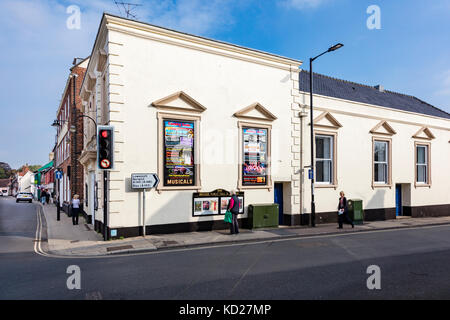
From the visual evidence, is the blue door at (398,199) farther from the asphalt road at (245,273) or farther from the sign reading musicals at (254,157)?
the sign reading musicals at (254,157)

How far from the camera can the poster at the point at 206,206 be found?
1284cm

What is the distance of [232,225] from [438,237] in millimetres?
8134

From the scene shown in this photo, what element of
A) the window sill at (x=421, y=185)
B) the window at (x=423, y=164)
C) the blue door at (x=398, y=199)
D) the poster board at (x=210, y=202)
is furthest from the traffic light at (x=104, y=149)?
the window at (x=423, y=164)

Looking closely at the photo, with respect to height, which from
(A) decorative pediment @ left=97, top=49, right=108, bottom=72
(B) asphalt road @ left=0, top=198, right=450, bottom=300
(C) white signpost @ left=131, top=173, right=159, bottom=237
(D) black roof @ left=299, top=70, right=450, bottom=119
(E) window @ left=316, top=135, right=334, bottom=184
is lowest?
(B) asphalt road @ left=0, top=198, right=450, bottom=300

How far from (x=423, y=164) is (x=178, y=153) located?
17.1 meters

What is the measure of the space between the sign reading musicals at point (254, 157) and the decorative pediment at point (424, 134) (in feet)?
37.9

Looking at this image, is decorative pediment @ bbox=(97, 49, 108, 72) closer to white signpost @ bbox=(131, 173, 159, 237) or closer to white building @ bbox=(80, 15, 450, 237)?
white building @ bbox=(80, 15, 450, 237)

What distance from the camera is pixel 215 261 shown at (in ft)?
26.5

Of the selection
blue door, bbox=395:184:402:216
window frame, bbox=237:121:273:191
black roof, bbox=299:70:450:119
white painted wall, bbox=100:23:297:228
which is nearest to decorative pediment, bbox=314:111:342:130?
white painted wall, bbox=100:23:297:228

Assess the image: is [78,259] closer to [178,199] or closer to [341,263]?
[178,199]

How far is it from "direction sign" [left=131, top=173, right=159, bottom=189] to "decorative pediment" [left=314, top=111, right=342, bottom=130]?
29.1 ft

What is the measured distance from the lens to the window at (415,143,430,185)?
20.6 m

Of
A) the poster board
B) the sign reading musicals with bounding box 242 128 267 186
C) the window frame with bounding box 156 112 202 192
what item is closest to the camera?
the window frame with bounding box 156 112 202 192
